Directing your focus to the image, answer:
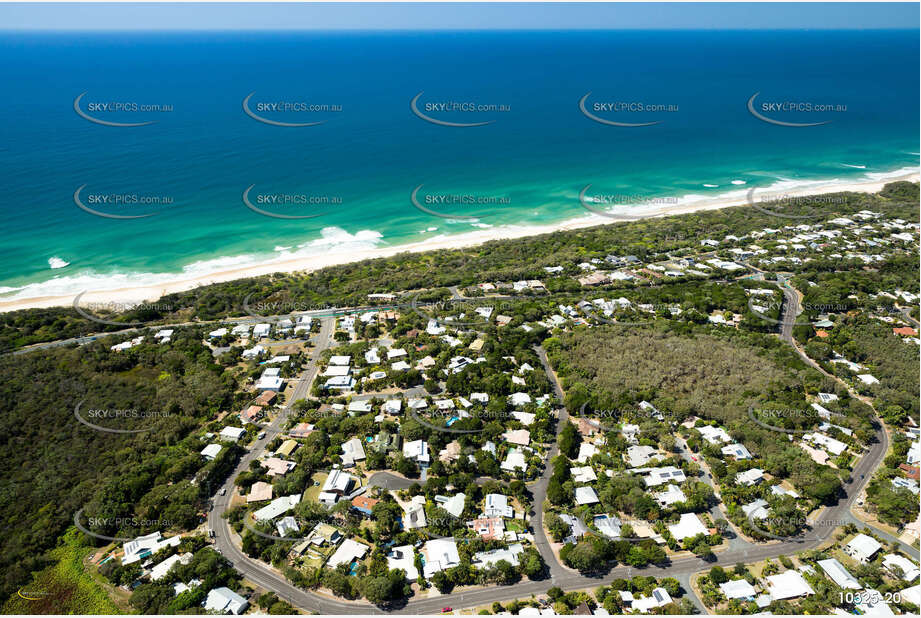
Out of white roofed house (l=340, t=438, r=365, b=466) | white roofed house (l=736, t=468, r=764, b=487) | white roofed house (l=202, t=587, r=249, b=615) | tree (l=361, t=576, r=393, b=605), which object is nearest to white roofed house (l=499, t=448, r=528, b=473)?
white roofed house (l=340, t=438, r=365, b=466)

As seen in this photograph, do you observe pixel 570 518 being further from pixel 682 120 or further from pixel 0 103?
pixel 0 103

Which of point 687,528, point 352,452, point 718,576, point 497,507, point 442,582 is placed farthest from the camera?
point 352,452

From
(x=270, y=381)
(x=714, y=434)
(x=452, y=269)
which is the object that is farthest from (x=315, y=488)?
(x=452, y=269)

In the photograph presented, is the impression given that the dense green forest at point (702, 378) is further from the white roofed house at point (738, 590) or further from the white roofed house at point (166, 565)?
the white roofed house at point (166, 565)

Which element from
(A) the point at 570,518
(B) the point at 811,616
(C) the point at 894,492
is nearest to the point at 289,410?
(A) the point at 570,518

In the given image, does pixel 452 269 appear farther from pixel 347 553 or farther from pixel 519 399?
pixel 347 553

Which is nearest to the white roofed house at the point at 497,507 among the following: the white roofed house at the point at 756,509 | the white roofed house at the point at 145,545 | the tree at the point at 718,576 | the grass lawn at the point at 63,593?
the tree at the point at 718,576
